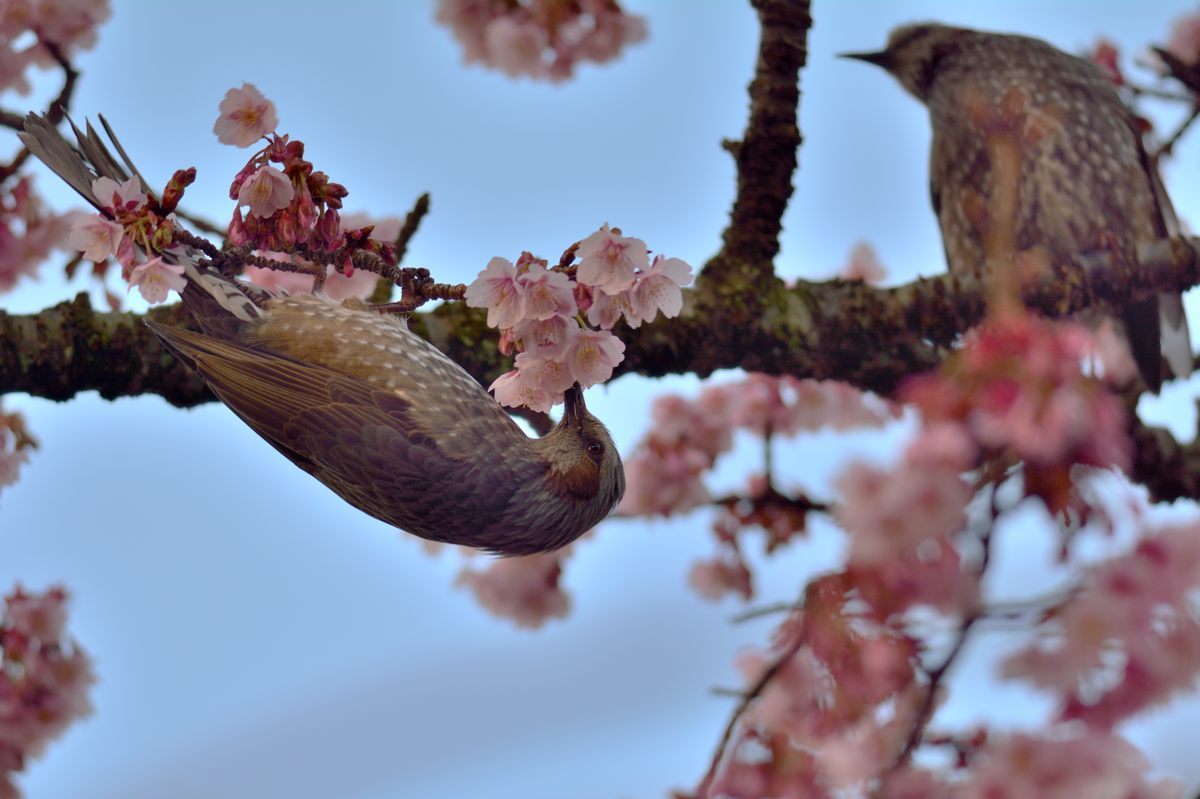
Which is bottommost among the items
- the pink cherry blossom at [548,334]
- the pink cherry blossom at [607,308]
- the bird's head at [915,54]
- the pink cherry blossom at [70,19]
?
the pink cherry blossom at [548,334]

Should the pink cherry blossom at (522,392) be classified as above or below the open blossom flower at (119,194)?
above

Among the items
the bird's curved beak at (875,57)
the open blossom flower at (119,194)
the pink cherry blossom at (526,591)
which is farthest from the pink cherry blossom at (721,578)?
the open blossom flower at (119,194)

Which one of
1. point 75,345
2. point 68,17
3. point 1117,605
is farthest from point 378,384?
point 68,17

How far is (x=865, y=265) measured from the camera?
488 cm

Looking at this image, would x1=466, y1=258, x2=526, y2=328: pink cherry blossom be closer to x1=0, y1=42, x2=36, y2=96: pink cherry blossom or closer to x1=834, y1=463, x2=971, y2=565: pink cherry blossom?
x1=834, y1=463, x2=971, y2=565: pink cherry blossom

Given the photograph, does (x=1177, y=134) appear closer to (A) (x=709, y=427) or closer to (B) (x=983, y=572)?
(A) (x=709, y=427)

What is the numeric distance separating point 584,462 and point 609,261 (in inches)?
30.6

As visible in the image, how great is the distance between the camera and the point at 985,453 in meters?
2.08

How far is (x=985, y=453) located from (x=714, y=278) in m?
1.37

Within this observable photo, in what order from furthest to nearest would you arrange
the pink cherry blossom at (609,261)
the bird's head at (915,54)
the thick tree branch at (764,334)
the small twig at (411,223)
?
the bird's head at (915,54), the thick tree branch at (764,334), the small twig at (411,223), the pink cherry blossom at (609,261)

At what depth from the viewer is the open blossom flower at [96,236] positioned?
1753 millimetres

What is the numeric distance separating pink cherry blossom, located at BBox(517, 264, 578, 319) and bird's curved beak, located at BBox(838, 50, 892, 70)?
3.92 m

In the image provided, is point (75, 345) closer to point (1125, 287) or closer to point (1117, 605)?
point (1117, 605)

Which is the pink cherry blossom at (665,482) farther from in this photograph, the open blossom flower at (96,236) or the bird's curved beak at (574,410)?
the open blossom flower at (96,236)
